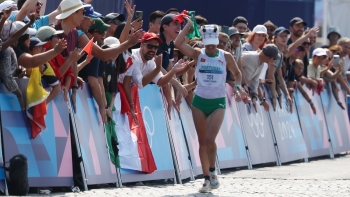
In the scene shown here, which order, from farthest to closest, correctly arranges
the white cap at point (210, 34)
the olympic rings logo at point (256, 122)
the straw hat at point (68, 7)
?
the olympic rings logo at point (256, 122), the white cap at point (210, 34), the straw hat at point (68, 7)

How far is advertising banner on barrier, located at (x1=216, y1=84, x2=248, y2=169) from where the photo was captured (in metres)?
15.0

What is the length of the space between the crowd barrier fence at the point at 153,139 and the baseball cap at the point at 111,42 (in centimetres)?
71

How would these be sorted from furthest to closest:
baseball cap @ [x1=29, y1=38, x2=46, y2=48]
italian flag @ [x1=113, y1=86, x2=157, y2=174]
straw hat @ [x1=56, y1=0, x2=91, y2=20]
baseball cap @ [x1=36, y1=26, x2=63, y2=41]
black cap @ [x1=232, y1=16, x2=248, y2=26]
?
1. black cap @ [x1=232, y1=16, x2=248, y2=26]
2. italian flag @ [x1=113, y1=86, x2=157, y2=174]
3. straw hat @ [x1=56, y1=0, x2=91, y2=20]
4. baseball cap @ [x1=36, y1=26, x2=63, y2=41]
5. baseball cap @ [x1=29, y1=38, x2=46, y2=48]

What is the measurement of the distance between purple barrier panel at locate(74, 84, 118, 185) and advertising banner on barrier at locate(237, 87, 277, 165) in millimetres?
4773

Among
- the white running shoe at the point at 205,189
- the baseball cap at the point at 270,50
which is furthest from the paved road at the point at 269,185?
the baseball cap at the point at 270,50

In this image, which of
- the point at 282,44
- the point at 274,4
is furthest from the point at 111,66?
the point at 274,4

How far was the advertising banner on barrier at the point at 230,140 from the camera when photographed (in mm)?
14992

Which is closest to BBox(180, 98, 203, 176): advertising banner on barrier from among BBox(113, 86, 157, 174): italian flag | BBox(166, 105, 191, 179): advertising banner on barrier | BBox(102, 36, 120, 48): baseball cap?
BBox(166, 105, 191, 179): advertising banner on barrier

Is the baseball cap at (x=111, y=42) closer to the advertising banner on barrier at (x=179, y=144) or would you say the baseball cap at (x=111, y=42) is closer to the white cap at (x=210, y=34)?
the white cap at (x=210, y=34)

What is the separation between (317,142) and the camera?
759 inches

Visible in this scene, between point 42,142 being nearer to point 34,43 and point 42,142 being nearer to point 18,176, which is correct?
point 18,176

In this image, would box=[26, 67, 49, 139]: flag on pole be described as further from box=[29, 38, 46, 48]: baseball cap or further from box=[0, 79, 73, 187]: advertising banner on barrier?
box=[29, 38, 46, 48]: baseball cap

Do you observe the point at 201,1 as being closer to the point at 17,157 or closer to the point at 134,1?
the point at 134,1

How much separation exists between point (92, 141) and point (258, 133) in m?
5.66
